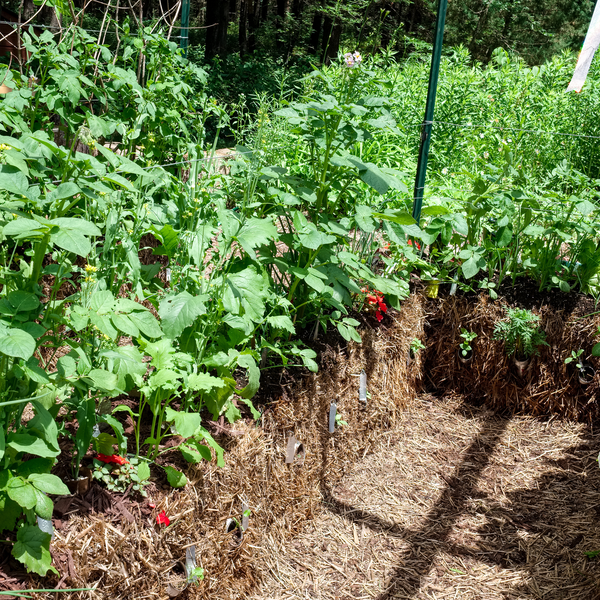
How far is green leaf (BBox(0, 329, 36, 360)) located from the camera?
1.14 m

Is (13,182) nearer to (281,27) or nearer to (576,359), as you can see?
(576,359)

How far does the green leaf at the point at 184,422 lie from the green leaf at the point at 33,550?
399mm

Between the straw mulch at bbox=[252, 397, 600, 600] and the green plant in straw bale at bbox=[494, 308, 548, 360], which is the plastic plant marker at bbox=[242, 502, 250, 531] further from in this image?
the green plant in straw bale at bbox=[494, 308, 548, 360]

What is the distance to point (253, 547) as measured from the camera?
211 cm

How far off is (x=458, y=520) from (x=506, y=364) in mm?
970

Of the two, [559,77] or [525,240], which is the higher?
[559,77]

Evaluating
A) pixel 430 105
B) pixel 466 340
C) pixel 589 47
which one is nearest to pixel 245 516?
pixel 466 340

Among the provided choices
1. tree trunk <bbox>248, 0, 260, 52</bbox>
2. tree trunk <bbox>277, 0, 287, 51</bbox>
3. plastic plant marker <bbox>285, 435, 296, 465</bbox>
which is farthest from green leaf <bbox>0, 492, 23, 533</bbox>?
tree trunk <bbox>277, 0, 287, 51</bbox>

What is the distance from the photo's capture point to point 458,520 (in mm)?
2596

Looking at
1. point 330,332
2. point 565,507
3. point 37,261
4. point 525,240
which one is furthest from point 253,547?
point 525,240

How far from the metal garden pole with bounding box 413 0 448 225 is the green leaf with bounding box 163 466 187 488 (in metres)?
2.03

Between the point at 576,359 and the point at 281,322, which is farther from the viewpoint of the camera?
the point at 576,359

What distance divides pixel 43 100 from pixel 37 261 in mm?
1361

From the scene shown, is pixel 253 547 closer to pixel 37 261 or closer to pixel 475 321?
pixel 37 261
